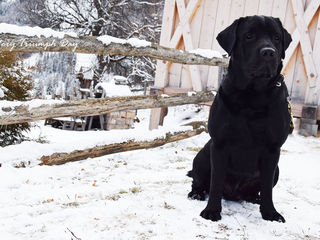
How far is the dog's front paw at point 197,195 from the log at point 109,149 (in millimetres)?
1649

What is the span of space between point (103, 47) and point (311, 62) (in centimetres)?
470

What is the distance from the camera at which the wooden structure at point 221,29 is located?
20.6 ft

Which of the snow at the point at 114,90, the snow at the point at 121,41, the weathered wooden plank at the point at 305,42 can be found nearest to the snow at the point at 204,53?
the snow at the point at 121,41

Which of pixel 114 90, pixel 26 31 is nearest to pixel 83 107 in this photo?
pixel 26 31

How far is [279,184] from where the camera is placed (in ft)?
9.92

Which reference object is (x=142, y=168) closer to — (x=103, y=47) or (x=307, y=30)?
(x=103, y=47)

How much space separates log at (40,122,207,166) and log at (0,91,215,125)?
44 cm

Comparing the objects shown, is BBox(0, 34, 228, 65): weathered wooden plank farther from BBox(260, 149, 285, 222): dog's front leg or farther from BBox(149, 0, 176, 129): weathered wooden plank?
BBox(149, 0, 176, 129): weathered wooden plank

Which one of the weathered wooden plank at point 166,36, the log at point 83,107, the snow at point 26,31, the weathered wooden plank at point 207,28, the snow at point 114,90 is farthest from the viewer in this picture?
the snow at point 114,90

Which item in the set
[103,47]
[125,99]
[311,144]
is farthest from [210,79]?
[103,47]

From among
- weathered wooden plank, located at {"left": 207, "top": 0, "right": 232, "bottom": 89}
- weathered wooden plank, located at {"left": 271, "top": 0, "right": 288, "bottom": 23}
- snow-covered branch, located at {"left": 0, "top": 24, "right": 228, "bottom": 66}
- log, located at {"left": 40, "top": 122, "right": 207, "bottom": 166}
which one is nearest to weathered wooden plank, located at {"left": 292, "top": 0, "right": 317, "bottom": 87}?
weathered wooden plank, located at {"left": 271, "top": 0, "right": 288, "bottom": 23}

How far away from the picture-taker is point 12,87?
16.4 feet

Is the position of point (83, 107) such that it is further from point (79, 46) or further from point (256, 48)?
point (256, 48)

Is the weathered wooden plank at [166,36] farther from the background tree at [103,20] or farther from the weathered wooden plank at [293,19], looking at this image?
the background tree at [103,20]
